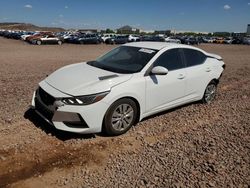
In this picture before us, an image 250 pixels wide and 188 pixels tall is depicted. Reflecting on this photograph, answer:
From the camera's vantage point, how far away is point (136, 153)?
13.4 ft

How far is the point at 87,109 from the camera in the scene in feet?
13.7

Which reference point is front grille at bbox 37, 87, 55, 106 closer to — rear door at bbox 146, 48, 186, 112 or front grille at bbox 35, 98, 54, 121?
front grille at bbox 35, 98, 54, 121

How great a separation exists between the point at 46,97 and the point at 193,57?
3366 millimetres

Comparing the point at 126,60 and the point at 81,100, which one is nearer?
the point at 81,100

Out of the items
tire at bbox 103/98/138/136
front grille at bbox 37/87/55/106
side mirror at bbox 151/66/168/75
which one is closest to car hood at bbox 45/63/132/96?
front grille at bbox 37/87/55/106

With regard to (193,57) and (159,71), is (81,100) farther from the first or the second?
(193,57)

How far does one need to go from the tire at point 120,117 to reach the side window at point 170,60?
1011 mm

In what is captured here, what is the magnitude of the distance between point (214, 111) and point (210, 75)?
2.86 feet

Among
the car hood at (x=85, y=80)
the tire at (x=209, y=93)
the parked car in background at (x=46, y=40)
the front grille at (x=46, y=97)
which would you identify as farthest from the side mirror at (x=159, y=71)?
the parked car in background at (x=46, y=40)

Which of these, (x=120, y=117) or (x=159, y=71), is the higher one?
(x=159, y=71)

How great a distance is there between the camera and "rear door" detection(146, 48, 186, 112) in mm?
4957

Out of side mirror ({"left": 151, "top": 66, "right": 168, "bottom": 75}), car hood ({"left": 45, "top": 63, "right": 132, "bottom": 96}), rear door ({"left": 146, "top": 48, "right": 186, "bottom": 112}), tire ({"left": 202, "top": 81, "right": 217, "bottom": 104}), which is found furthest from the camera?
tire ({"left": 202, "top": 81, "right": 217, "bottom": 104})

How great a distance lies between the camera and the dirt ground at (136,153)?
341 cm

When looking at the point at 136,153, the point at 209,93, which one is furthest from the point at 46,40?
the point at 136,153
